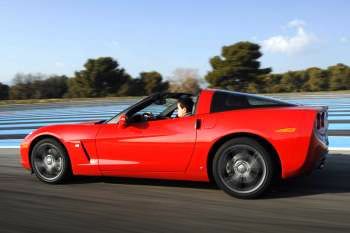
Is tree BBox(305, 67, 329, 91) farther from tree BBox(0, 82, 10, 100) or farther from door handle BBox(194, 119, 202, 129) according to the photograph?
door handle BBox(194, 119, 202, 129)

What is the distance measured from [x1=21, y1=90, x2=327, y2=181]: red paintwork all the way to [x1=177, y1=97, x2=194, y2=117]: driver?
0.80 ft

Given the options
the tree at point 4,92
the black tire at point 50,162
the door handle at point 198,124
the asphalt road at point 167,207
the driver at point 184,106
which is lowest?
the asphalt road at point 167,207

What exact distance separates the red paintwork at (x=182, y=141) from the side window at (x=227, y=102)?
0.08 meters

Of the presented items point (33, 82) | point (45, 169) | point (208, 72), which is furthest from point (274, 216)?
point (33, 82)

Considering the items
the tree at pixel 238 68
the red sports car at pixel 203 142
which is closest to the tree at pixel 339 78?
the tree at pixel 238 68

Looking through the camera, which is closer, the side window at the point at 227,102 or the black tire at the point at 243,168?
the black tire at the point at 243,168

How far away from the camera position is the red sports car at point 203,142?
5730mm

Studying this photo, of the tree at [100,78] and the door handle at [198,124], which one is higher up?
the tree at [100,78]

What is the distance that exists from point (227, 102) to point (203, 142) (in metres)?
0.57

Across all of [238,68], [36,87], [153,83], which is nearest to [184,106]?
[238,68]

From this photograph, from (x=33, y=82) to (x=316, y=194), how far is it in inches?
1863

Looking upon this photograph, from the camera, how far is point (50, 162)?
7.12m

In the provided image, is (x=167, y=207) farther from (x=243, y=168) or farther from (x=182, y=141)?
(x=243, y=168)

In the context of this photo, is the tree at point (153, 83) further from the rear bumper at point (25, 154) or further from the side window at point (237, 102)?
the side window at point (237, 102)
